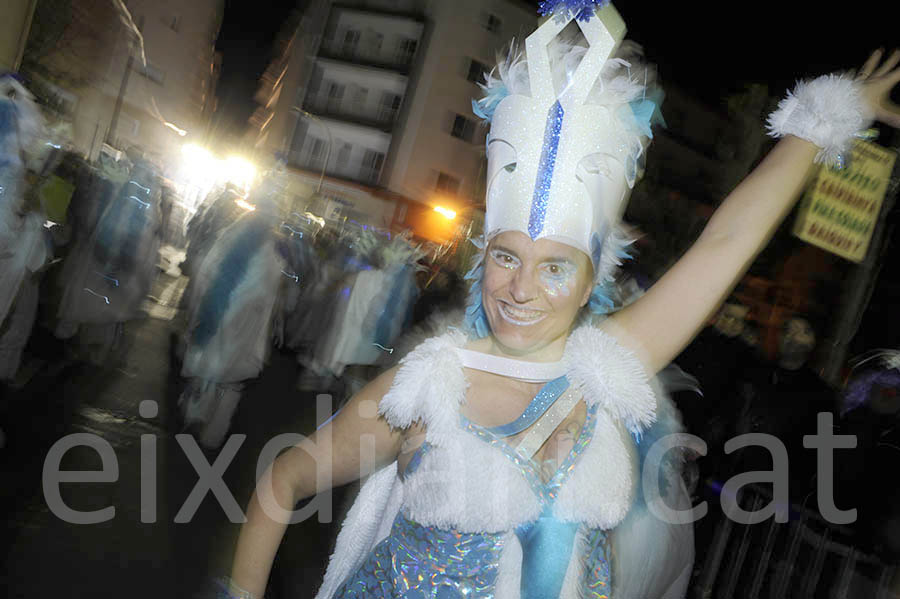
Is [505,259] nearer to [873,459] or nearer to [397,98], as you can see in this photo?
[873,459]

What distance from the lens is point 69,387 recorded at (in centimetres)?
679

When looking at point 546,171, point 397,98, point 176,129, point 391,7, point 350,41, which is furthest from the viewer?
point 397,98

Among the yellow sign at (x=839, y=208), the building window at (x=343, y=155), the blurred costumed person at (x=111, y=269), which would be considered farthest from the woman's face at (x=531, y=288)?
the building window at (x=343, y=155)

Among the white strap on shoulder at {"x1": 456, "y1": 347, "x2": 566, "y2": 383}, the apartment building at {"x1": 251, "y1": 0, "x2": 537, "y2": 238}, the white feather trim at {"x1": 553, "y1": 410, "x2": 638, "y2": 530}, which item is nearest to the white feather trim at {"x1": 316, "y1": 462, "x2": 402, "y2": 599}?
the white strap on shoulder at {"x1": 456, "y1": 347, "x2": 566, "y2": 383}

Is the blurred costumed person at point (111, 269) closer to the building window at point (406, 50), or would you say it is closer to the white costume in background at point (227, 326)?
the white costume in background at point (227, 326)

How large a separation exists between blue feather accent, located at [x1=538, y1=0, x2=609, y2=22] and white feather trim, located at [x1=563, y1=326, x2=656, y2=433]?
75 centimetres

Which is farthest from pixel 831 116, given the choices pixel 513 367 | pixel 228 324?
pixel 228 324

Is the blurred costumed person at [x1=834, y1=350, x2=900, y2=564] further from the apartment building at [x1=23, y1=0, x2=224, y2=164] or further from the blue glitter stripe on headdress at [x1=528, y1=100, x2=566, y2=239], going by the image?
the apartment building at [x1=23, y1=0, x2=224, y2=164]

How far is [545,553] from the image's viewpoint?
1.62m

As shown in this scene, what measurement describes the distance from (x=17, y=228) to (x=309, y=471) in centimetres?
476

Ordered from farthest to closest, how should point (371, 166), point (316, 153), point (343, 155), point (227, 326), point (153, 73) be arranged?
point (316, 153)
point (343, 155)
point (371, 166)
point (153, 73)
point (227, 326)

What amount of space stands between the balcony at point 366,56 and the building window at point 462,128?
2.87 metres

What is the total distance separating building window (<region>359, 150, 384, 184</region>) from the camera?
104ft

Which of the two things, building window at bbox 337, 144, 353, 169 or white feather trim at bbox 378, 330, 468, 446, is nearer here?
white feather trim at bbox 378, 330, 468, 446
